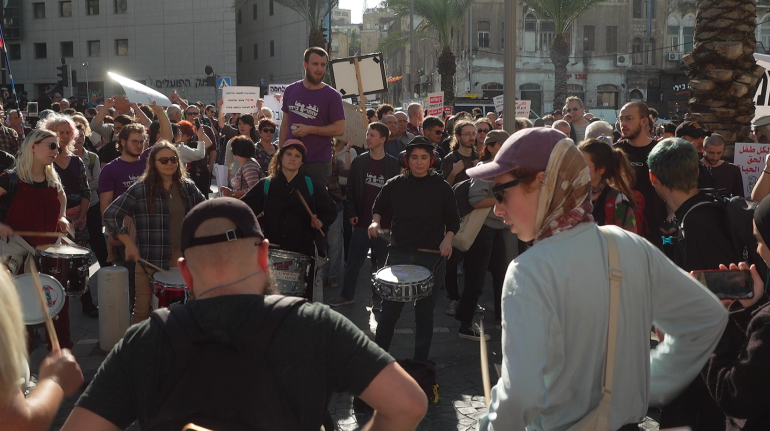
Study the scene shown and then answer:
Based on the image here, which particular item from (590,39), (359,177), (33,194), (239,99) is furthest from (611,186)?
(590,39)

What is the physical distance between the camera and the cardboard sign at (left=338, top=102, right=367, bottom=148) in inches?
370

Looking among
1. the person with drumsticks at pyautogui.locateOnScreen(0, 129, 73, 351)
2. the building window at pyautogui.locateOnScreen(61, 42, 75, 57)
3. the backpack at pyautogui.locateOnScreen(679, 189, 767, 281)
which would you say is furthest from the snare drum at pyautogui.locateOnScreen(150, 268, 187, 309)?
the building window at pyautogui.locateOnScreen(61, 42, 75, 57)

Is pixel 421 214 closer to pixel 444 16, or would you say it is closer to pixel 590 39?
pixel 444 16

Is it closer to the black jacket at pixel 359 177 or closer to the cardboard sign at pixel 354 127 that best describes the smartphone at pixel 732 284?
the black jacket at pixel 359 177

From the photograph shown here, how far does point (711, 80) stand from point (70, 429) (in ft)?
30.7

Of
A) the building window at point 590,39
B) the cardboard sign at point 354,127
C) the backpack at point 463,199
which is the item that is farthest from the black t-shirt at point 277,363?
the building window at point 590,39

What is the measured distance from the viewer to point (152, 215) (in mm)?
6141

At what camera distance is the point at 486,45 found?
4831 centimetres

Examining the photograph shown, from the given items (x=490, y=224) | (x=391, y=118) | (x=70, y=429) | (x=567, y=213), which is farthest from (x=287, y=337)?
(x=391, y=118)

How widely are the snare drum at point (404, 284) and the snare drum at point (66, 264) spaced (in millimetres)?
2425

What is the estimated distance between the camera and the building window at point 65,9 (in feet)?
194

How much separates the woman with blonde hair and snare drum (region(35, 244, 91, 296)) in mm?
3802

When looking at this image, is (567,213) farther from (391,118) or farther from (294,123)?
(391,118)

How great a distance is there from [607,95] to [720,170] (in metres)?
43.5
